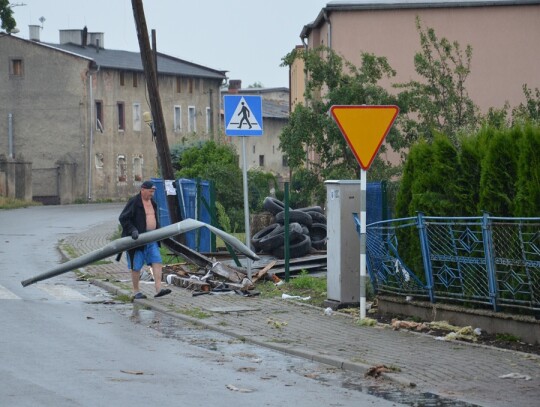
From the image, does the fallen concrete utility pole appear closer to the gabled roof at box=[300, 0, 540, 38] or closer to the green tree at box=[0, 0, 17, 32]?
the gabled roof at box=[300, 0, 540, 38]

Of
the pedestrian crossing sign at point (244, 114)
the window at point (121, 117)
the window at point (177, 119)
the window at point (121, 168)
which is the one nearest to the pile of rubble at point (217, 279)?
the pedestrian crossing sign at point (244, 114)

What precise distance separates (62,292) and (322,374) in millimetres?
8639

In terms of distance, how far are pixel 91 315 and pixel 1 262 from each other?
9.60 metres

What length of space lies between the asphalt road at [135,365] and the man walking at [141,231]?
25.9 inches

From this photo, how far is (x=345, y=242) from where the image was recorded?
15.3 m

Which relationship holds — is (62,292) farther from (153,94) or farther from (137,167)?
(137,167)

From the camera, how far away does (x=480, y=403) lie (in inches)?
354

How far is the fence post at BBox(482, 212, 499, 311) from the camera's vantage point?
12.3 m

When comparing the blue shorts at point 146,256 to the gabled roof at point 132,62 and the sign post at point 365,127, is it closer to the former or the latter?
the sign post at point 365,127

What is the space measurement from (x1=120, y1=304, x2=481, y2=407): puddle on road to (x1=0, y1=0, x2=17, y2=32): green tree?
5026 cm

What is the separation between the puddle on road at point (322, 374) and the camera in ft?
30.2

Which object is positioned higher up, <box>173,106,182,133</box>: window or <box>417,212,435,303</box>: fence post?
<box>173,106,182,133</box>: window

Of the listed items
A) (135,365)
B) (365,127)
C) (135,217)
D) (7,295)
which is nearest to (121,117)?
(7,295)

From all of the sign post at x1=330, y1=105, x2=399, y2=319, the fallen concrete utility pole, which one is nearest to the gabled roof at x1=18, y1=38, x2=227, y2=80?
the fallen concrete utility pole
